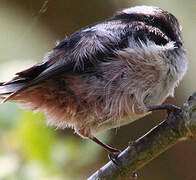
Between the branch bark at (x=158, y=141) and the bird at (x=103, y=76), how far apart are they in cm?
32

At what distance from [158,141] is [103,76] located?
1.73ft

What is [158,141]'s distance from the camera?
243cm

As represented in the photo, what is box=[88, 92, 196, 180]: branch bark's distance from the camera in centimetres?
235

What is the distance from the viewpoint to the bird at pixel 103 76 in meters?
2.70

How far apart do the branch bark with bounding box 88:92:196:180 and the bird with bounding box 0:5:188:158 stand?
12.5 inches

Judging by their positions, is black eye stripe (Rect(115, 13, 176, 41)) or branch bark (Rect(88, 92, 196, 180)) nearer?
branch bark (Rect(88, 92, 196, 180))

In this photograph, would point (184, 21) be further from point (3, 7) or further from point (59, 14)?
point (3, 7)

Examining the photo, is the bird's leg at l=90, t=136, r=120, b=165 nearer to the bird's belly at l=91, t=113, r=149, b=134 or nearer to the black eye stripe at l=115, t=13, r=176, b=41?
the bird's belly at l=91, t=113, r=149, b=134

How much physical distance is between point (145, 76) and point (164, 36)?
1.11 feet

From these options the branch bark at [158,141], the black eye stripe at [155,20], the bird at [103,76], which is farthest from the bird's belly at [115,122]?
the black eye stripe at [155,20]

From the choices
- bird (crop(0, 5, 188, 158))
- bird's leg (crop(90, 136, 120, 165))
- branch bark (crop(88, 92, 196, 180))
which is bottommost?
bird's leg (crop(90, 136, 120, 165))

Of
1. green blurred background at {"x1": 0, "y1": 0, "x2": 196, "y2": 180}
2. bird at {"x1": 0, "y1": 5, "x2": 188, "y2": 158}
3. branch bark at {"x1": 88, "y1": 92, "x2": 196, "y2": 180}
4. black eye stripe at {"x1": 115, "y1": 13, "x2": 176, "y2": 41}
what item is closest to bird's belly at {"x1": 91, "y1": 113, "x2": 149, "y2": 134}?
bird at {"x1": 0, "y1": 5, "x2": 188, "y2": 158}

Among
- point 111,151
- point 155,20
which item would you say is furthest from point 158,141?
point 155,20

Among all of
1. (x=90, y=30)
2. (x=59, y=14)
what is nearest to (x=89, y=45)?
(x=90, y=30)
